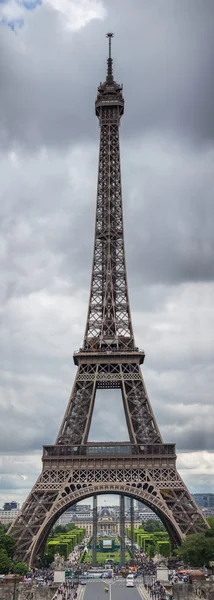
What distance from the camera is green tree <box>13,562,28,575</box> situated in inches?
2606

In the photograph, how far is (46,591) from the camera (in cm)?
5994

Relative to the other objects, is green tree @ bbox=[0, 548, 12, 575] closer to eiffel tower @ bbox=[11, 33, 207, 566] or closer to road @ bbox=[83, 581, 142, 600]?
eiffel tower @ bbox=[11, 33, 207, 566]

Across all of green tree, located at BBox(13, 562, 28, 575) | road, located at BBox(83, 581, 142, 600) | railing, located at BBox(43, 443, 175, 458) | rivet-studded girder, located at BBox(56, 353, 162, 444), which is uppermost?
rivet-studded girder, located at BBox(56, 353, 162, 444)

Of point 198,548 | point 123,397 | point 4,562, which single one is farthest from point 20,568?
point 123,397

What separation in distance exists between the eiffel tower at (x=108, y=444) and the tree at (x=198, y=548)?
226 cm

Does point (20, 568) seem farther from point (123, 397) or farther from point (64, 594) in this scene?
point (123, 397)

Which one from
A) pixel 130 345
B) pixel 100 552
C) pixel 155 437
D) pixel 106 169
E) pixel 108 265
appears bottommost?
pixel 100 552

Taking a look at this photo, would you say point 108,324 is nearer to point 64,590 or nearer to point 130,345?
point 130,345

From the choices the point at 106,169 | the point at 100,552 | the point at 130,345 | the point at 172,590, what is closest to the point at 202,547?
the point at 172,590

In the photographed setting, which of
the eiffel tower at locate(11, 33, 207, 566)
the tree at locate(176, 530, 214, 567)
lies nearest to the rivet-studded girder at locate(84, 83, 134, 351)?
the eiffel tower at locate(11, 33, 207, 566)

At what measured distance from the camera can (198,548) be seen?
69312 mm

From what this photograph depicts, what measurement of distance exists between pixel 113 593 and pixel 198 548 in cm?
1087

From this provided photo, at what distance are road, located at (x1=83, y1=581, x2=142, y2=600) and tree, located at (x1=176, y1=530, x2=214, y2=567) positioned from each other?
699 cm

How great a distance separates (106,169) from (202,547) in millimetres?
55914
